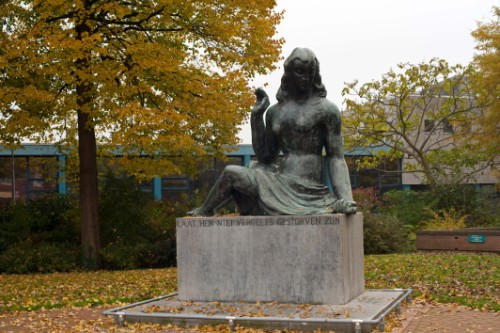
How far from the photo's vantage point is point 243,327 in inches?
285

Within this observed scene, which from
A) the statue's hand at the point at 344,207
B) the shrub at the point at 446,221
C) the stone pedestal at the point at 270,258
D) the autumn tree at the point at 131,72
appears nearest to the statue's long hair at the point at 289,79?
the statue's hand at the point at 344,207

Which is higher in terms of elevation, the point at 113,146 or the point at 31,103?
the point at 31,103

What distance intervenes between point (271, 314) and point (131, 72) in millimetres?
8461

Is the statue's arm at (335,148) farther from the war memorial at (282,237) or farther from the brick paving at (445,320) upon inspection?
the brick paving at (445,320)

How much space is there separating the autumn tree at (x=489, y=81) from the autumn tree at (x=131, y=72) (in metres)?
10.7

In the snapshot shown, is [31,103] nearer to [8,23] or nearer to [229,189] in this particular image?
[8,23]

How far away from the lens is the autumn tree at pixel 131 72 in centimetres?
1458

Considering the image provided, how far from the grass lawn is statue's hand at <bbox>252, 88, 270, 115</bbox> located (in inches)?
134

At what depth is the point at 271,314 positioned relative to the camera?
24.8ft

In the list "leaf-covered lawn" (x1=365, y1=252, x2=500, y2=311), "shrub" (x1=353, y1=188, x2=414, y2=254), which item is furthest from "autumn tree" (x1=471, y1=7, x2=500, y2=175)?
"leaf-covered lawn" (x1=365, y1=252, x2=500, y2=311)

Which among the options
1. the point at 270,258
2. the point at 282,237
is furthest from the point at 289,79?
the point at 270,258

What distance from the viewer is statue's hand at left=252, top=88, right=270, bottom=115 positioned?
29.2 ft

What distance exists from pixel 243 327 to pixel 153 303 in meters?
1.75

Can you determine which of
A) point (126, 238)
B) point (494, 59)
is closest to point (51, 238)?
point (126, 238)
